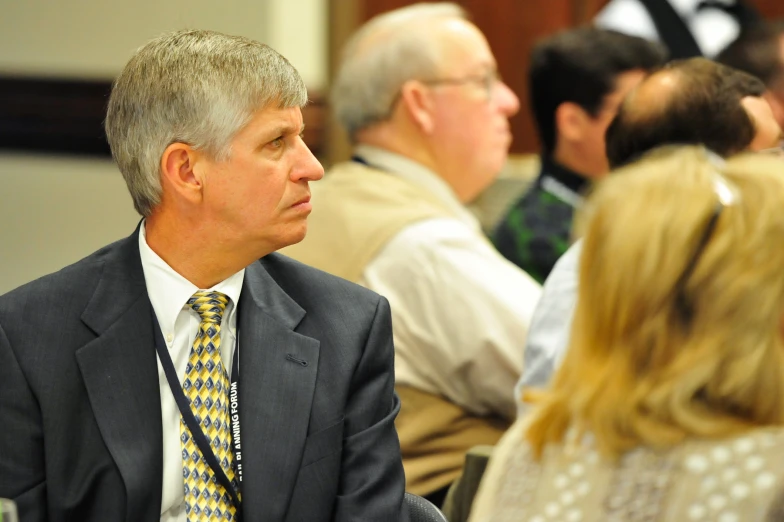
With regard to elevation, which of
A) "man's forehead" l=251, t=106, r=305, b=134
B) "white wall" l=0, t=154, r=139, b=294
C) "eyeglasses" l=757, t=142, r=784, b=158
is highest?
"man's forehead" l=251, t=106, r=305, b=134

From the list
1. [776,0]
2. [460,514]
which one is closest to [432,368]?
[460,514]

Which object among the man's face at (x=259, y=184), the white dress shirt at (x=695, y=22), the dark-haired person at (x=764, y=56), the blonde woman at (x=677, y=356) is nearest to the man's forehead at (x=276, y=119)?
the man's face at (x=259, y=184)

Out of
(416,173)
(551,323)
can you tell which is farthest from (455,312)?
(416,173)

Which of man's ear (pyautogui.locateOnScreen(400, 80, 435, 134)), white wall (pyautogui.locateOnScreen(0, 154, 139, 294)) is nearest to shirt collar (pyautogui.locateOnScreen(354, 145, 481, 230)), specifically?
man's ear (pyautogui.locateOnScreen(400, 80, 435, 134))

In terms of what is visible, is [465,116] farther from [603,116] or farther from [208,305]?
[208,305]

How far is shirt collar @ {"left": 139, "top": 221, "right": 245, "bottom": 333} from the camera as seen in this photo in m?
1.90

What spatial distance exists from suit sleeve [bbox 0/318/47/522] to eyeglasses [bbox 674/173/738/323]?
0.99 m

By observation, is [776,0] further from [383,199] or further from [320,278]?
[320,278]

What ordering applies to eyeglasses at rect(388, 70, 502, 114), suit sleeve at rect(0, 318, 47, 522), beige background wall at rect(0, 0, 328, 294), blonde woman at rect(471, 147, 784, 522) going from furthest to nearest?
beige background wall at rect(0, 0, 328, 294) < eyeglasses at rect(388, 70, 502, 114) < suit sleeve at rect(0, 318, 47, 522) < blonde woman at rect(471, 147, 784, 522)

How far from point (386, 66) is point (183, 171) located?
1389mm

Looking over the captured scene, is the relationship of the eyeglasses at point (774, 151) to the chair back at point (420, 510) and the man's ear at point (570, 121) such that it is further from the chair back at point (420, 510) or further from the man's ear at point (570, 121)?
the man's ear at point (570, 121)

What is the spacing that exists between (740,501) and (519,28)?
3625 mm

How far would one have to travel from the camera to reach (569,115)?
3574mm

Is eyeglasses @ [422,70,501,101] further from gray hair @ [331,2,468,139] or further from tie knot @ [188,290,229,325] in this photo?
tie knot @ [188,290,229,325]
